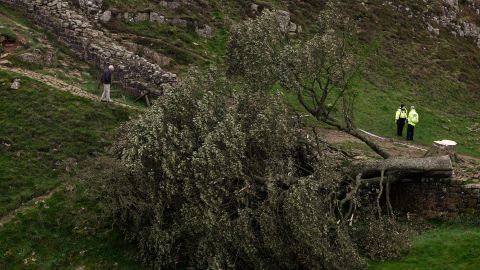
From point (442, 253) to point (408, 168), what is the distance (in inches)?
180

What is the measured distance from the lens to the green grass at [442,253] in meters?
21.0

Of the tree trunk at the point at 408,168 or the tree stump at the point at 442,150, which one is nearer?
the tree trunk at the point at 408,168

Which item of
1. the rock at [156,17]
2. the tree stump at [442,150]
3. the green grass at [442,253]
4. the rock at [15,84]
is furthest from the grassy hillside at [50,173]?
the tree stump at [442,150]

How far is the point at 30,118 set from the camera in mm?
31031

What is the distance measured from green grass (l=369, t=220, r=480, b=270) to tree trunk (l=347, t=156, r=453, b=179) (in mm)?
2729

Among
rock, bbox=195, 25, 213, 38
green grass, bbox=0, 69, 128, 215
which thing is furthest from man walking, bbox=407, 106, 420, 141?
green grass, bbox=0, 69, 128, 215

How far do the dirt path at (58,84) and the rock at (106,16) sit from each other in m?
9.06

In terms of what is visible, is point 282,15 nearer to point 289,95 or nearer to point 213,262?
point 289,95

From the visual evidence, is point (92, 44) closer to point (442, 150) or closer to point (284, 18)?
point (284, 18)

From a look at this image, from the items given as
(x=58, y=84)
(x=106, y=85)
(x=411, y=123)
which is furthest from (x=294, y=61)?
(x=58, y=84)

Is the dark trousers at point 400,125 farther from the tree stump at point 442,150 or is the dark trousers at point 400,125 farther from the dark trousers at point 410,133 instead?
the tree stump at point 442,150

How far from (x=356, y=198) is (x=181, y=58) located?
21704 millimetres

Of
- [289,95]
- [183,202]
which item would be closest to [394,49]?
[289,95]

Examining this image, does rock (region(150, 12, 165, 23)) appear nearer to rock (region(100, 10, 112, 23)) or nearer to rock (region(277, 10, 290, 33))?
rock (region(100, 10, 112, 23))
